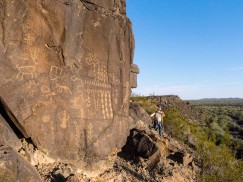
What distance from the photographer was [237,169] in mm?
9695

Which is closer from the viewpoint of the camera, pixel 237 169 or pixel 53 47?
pixel 53 47

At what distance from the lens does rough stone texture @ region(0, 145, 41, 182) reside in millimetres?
4867

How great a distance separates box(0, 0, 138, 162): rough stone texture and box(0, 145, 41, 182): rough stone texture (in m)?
1.07

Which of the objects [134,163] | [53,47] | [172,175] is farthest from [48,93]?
[172,175]

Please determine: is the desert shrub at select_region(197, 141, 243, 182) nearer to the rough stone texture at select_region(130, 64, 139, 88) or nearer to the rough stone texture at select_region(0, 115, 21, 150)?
the rough stone texture at select_region(130, 64, 139, 88)

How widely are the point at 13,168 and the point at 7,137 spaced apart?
122cm

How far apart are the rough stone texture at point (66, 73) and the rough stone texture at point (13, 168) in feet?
3.51

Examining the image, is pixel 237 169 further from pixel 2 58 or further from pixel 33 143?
pixel 2 58

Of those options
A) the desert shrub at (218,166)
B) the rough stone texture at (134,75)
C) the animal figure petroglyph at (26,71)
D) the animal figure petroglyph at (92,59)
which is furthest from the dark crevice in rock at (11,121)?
the desert shrub at (218,166)

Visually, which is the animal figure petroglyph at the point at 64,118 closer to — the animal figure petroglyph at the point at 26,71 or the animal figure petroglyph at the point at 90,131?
the animal figure petroglyph at the point at 90,131

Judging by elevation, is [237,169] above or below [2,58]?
below

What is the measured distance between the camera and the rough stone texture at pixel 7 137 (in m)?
6.00

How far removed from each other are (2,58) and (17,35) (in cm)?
59

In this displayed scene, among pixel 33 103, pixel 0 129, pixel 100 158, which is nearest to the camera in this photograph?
pixel 0 129
